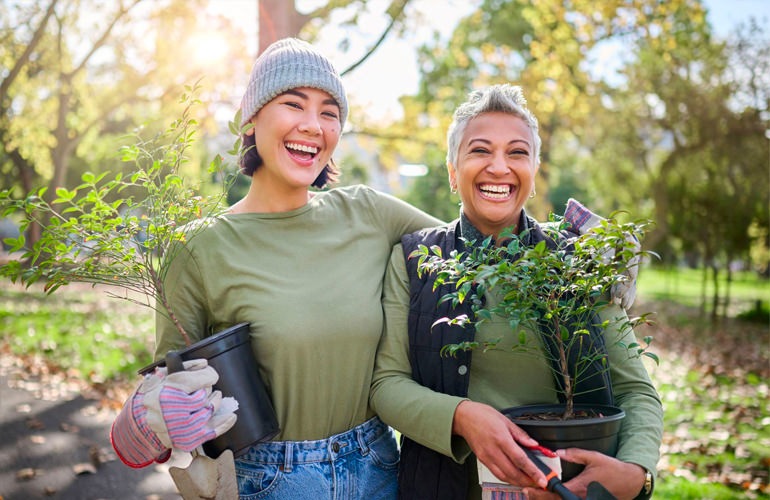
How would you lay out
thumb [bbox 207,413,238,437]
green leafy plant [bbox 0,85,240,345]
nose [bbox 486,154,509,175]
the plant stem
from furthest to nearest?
nose [bbox 486,154,509,175]
the plant stem
green leafy plant [bbox 0,85,240,345]
thumb [bbox 207,413,238,437]

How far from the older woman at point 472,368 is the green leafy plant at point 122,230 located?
710 millimetres

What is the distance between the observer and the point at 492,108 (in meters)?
2.33

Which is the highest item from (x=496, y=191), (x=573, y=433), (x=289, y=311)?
(x=496, y=191)

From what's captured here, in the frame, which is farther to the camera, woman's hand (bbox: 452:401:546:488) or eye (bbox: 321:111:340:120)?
eye (bbox: 321:111:340:120)

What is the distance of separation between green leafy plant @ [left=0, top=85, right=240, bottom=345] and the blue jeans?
495mm

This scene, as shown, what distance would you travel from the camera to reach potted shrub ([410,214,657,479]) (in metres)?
1.81

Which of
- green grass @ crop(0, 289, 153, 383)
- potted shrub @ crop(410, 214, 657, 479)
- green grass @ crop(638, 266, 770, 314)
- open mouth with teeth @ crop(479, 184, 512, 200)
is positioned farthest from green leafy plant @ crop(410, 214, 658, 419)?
green grass @ crop(638, 266, 770, 314)

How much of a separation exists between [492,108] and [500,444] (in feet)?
3.81

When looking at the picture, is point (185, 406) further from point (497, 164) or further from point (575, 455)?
point (497, 164)

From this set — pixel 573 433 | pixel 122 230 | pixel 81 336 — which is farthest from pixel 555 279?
pixel 81 336

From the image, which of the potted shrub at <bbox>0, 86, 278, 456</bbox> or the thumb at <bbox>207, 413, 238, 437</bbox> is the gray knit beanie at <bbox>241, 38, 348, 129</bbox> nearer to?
the potted shrub at <bbox>0, 86, 278, 456</bbox>

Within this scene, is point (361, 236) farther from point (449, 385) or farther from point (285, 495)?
point (285, 495)

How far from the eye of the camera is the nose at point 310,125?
7.57ft

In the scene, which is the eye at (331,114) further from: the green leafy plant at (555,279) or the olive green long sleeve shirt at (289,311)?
the green leafy plant at (555,279)
